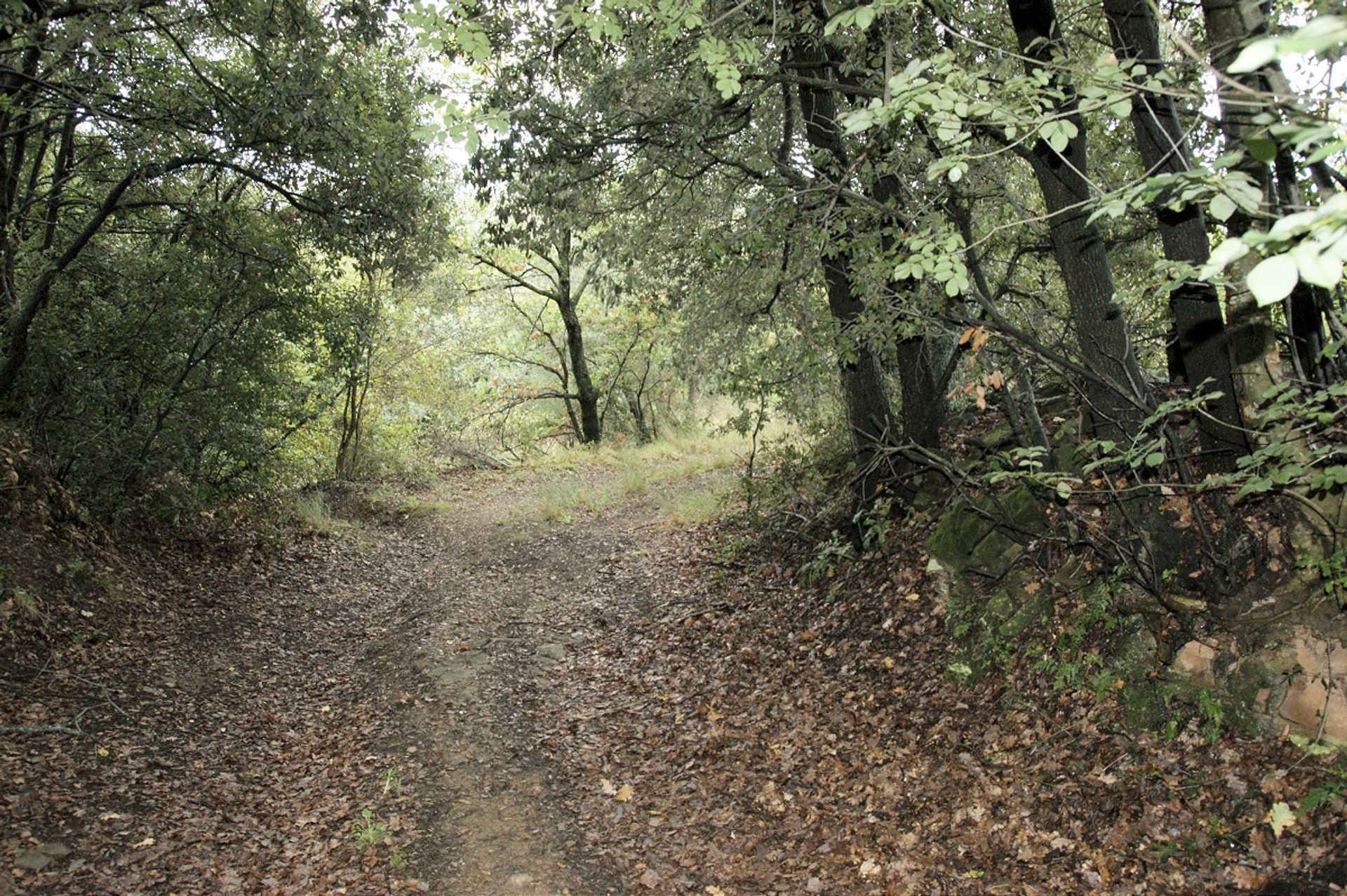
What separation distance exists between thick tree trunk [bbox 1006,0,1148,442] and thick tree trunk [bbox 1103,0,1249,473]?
1.20 ft

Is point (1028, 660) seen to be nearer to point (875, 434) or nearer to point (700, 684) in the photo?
point (700, 684)

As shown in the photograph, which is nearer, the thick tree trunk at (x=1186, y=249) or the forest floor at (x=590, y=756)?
the forest floor at (x=590, y=756)

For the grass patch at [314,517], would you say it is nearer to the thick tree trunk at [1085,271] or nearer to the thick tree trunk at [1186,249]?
the thick tree trunk at [1085,271]

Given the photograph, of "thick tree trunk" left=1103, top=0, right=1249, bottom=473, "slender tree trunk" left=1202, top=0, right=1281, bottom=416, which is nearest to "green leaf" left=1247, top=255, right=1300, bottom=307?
"slender tree trunk" left=1202, top=0, right=1281, bottom=416

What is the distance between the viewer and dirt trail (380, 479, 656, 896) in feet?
16.4

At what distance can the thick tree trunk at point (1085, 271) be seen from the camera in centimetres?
520

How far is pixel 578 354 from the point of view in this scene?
863 inches

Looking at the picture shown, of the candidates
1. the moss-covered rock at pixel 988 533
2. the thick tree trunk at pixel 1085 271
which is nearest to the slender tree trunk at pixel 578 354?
the moss-covered rock at pixel 988 533

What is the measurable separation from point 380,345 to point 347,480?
110 inches

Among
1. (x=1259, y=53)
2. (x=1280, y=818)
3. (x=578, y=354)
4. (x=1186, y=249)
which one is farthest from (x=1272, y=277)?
(x=578, y=354)

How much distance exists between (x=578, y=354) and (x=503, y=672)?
1489 centimetres

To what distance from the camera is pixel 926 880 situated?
14.0 feet

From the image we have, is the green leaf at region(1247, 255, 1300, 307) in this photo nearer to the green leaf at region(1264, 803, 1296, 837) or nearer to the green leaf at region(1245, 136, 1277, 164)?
the green leaf at region(1245, 136, 1277, 164)

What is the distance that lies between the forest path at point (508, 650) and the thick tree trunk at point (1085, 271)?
4.40m
